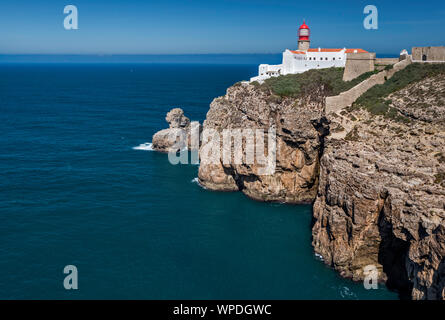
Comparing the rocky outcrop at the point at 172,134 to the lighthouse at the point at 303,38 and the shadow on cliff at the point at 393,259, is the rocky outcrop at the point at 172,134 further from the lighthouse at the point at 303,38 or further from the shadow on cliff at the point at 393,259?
the shadow on cliff at the point at 393,259

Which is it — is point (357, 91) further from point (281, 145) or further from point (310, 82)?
point (281, 145)

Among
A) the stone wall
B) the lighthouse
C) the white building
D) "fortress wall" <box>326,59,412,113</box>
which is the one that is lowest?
"fortress wall" <box>326,59,412,113</box>

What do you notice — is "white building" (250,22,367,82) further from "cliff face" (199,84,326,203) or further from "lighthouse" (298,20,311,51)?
"cliff face" (199,84,326,203)

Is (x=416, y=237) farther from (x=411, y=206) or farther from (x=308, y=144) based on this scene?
(x=308, y=144)

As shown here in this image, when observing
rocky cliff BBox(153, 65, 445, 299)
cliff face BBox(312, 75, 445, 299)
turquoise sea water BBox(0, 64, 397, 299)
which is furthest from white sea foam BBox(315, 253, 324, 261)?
rocky cliff BBox(153, 65, 445, 299)

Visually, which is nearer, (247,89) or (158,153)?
(247,89)

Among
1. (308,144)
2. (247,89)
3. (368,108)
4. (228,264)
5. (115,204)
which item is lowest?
(228,264)
